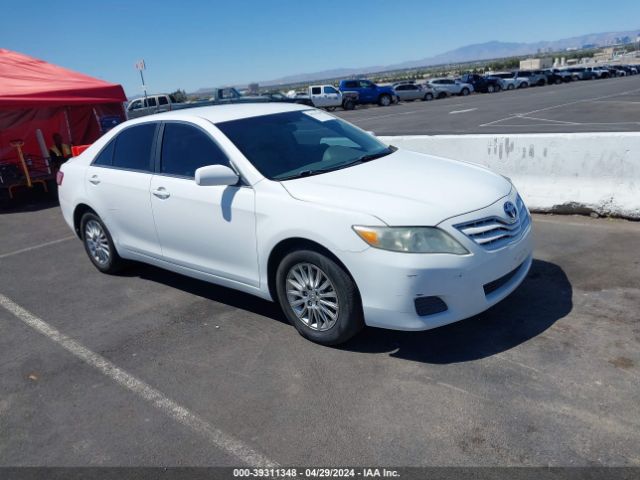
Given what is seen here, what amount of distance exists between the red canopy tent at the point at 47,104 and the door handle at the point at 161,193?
7.07 meters

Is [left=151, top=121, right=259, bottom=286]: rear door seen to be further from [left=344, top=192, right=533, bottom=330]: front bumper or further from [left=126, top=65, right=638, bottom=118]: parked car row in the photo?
[left=126, top=65, right=638, bottom=118]: parked car row

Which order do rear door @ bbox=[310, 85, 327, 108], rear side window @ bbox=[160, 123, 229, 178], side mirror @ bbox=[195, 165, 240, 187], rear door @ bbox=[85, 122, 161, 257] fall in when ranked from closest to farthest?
side mirror @ bbox=[195, 165, 240, 187]
rear side window @ bbox=[160, 123, 229, 178]
rear door @ bbox=[85, 122, 161, 257]
rear door @ bbox=[310, 85, 327, 108]

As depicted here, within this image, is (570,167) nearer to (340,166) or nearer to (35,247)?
(340,166)

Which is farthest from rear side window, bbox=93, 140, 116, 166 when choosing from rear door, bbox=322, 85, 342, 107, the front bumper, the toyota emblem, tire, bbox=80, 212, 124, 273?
rear door, bbox=322, 85, 342, 107

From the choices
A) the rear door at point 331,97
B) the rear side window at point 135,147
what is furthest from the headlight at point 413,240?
the rear door at point 331,97

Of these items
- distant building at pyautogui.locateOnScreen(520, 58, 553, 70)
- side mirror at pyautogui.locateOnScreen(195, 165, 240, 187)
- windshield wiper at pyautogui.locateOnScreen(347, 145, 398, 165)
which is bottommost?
distant building at pyautogui.locateOnScreen(520, 58, 553, 70)

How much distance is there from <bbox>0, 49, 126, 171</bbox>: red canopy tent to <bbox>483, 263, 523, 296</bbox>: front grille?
381 inches

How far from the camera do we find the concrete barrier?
19.5ft

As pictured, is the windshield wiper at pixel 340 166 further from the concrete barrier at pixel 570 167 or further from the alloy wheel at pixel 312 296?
the concrete barrier at pixel 570 167

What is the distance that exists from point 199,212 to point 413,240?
1812 millimetres

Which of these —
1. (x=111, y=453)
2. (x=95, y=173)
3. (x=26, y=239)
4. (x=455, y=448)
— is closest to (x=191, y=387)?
(x=111, y=453)

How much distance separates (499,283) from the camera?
3.63m

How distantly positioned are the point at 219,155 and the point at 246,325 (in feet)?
4.47

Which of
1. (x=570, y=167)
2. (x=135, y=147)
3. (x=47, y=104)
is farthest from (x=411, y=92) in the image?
(x=135, y=147)
